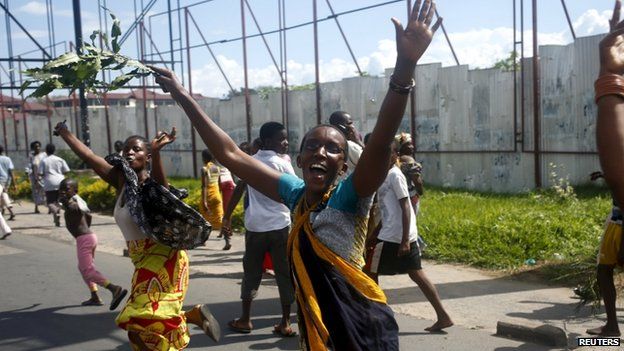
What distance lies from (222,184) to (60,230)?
4.39 metres

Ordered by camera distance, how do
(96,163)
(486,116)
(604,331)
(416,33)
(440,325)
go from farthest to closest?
(486,116)
(440,325)
(604,331)
(96,163)
(416,33)

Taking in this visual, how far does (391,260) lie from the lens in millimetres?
5805

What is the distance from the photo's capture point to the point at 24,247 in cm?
1141

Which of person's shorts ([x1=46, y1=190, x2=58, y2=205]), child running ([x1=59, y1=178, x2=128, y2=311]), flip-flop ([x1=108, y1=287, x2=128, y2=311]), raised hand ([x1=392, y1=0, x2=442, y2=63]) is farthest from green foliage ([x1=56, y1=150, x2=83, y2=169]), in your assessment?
raised hand ([x1=392, y1=0, x2=442, y2=63])

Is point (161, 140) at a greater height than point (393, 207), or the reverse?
point (161, 140)

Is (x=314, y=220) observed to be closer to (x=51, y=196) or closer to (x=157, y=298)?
(x=157, y=298)

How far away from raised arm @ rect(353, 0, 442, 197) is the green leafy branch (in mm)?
1340

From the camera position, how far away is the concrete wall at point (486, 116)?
1218 cm

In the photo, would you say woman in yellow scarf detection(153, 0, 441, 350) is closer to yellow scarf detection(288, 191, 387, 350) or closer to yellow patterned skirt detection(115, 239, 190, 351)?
yellow scarf detection(288, 191, 387, 350)

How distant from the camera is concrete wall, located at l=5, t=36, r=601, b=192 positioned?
12.2 metres

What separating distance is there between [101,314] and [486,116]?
9.17 meters

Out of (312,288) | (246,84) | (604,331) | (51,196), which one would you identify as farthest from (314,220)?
(246,84)

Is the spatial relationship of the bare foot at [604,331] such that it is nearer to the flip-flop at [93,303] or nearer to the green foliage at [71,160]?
the flip-flop at [93,303]

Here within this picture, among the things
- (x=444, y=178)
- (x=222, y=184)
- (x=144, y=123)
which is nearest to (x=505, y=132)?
(x=444, y=178)
